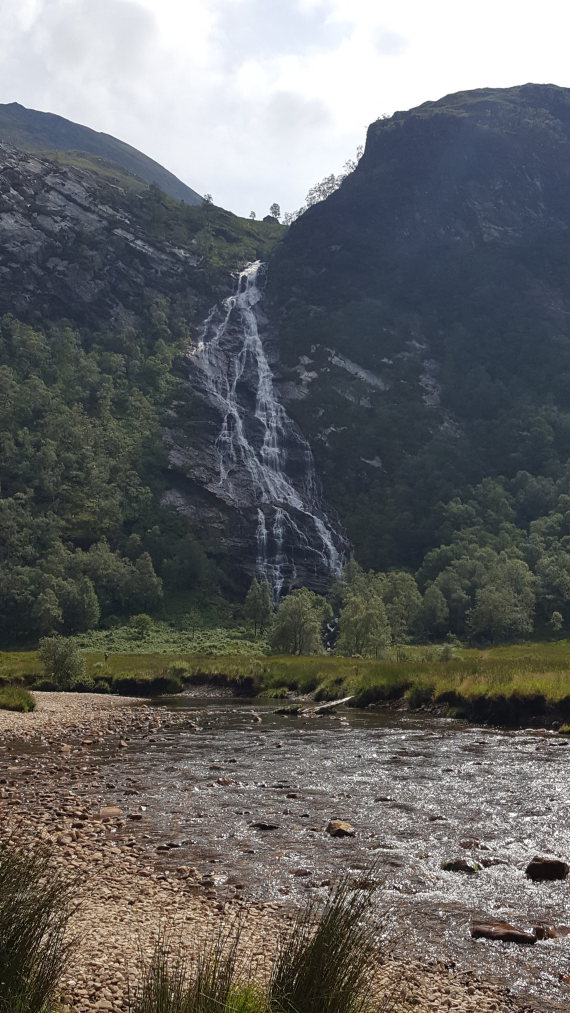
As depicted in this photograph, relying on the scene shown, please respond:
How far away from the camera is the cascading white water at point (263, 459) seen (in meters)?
120

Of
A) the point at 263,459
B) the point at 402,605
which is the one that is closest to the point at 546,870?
the point at 402,605

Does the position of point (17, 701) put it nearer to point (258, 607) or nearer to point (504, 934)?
point (504, 934)

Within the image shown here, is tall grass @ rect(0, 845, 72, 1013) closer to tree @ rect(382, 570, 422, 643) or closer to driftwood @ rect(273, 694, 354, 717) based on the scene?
driftwood @ rect(273, 694, 354, 717)

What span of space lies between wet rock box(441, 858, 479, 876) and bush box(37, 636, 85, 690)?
46141mm

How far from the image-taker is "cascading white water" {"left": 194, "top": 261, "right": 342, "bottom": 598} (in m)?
120

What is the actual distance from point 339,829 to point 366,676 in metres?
28.7

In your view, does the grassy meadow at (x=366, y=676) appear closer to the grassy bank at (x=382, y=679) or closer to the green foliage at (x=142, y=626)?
the grassy bank at (x=382, y=679)

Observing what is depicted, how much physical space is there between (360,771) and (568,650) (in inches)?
1717

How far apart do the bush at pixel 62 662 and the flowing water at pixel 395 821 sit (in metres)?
28.5

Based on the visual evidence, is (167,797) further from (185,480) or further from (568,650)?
(185,480)

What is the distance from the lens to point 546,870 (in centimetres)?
1237

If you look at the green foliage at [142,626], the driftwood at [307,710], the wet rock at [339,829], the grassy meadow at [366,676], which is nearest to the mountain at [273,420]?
the green foliage at [142,626]

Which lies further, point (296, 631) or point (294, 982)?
point (296, 631)

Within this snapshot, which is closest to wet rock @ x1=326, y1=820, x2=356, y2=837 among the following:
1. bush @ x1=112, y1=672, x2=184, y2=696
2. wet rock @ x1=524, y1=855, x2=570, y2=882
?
wet rock @ x1=524, y1=855, x2=570, y2=882
